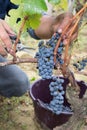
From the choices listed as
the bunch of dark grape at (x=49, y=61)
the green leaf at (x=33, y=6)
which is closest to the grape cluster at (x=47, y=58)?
the bunch of dark grape at (x=49, y=61)

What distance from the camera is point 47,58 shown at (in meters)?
1.45

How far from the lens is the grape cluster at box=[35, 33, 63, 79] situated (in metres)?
1.42

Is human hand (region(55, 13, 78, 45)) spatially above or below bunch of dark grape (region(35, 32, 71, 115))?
above

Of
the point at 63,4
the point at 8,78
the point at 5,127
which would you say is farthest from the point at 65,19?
the point at 5,127

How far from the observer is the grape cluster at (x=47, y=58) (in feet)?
4.65

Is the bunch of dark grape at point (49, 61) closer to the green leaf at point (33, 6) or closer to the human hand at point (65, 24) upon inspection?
the human hand at point (65, 24)

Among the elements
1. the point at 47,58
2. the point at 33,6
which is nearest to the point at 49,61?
the point at 47,58

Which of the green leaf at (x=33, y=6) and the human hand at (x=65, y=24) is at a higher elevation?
the green leaf at (x=33, y=6)

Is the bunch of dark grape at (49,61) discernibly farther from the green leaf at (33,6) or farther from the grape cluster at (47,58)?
the green leaf at (33,6)

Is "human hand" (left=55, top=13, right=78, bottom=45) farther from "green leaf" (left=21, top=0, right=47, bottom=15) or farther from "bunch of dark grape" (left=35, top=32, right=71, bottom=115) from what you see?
"green leaf" (left=21, top=0, right=47, bottom=15)

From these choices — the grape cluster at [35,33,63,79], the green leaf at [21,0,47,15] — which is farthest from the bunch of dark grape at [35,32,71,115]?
the green leaf at [21,0,47,15]

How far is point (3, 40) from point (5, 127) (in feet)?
4.09

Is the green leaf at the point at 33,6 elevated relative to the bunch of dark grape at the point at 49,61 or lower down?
elevated

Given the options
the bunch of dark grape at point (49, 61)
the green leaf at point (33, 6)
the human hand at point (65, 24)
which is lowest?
the bunch of dark grape at point (49, 61)
